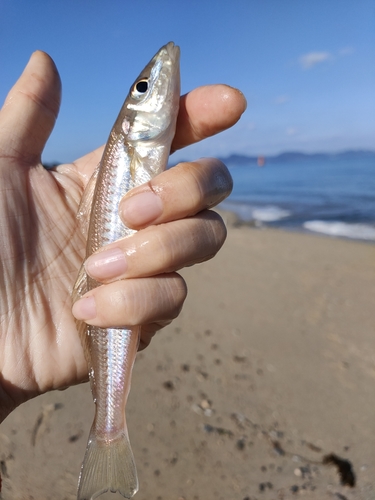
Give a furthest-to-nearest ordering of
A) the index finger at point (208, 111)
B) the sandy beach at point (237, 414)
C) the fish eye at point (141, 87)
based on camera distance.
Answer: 1. the sandy beach at point (237, 414)
2. the fish eye at point (141, 87)
3. the index finger at point (208, 111)

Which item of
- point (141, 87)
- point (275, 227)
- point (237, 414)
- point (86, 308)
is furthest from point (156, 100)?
point (275, 227)

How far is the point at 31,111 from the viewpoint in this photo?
2943 millimetres

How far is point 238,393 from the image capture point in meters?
5.41

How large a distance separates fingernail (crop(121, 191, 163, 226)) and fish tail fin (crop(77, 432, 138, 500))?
1299 millimetres

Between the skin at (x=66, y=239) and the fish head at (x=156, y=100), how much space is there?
0.14 m

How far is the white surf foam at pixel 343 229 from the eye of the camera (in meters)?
16.4

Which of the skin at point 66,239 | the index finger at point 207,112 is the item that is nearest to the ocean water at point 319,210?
the index finger at point 207,112

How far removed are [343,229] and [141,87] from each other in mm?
16545

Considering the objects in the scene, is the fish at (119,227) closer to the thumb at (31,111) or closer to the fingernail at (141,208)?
the fingernail at (141,208)

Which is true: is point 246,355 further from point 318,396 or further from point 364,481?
point 364,481

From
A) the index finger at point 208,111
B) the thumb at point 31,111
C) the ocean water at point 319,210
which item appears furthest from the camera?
the ocean water at point 319,210

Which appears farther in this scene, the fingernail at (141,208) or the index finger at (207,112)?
the index finger at (207,112)

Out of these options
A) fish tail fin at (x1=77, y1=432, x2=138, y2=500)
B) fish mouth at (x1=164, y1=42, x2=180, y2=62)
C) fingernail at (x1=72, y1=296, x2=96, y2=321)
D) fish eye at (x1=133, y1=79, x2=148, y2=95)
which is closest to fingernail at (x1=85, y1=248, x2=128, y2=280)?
fingernail at (x1=72, y1=296, x2=96, y2=321)

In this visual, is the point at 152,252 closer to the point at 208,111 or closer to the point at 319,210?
the point at 208,111
